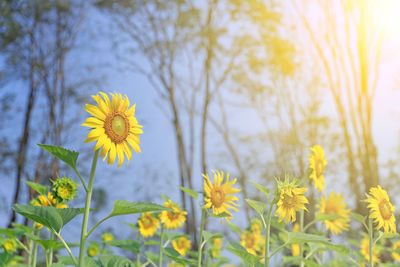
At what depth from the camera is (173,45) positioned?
1084 cm

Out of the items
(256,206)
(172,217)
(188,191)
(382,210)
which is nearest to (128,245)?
(172,217)

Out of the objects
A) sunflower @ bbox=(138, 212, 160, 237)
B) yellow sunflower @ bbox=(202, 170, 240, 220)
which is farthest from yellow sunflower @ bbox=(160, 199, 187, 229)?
yellow sunflower @ bbox=(202, 170, 240, 220)

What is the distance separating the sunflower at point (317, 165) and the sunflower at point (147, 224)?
1.01 metres

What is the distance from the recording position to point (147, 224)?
2.66 meters

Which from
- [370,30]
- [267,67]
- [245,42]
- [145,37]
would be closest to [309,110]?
[267,67]

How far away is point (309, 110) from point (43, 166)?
25.4ft

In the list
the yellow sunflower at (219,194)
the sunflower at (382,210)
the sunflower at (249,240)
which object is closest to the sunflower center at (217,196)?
the yellow sunflower at (219,194)

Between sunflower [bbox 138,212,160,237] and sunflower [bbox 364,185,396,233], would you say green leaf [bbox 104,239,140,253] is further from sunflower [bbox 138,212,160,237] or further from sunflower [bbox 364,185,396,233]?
sunflower [bbox 364,185,396,233]

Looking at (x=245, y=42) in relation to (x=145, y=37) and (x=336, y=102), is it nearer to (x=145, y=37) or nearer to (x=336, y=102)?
(x=145, y=37)

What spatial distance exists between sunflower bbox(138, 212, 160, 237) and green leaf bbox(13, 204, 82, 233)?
1485 millimetres

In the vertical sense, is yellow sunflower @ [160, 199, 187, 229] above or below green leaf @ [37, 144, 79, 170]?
below

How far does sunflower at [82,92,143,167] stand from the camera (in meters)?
1.14

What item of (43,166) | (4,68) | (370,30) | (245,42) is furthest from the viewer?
(245,42)

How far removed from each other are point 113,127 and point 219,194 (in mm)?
859
